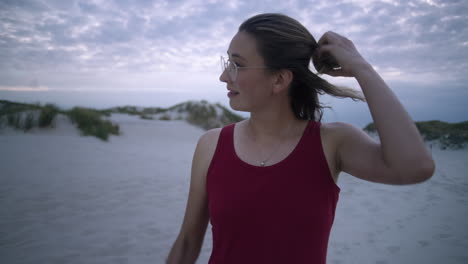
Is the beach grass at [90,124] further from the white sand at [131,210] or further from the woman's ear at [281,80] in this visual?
the woman's ear at [281,80]

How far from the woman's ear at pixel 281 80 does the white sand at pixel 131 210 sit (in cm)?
292

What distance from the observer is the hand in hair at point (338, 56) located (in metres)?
1.32

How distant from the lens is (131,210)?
15.3 feet

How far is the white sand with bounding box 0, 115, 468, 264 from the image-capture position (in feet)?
11.7

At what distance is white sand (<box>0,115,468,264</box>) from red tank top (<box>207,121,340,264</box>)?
8.34 feet

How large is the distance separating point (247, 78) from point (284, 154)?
1.52 ft

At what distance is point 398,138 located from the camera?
113cm

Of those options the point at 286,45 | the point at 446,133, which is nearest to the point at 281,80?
the point at 286,45

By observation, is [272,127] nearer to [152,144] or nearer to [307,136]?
[307,136]

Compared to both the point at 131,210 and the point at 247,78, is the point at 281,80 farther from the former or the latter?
the point at 131,210

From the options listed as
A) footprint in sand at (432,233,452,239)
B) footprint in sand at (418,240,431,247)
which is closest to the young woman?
footprint in sand at (418,240,431,247)

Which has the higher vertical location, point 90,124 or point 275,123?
point 275,123

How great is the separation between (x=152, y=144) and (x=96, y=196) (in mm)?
5838

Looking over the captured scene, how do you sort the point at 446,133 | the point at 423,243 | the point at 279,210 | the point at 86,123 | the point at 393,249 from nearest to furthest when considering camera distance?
1. the point at 279,210
2. the point at 393,249
3. the point at 423,243
4. the point at 86,123
5. the point at 446,133
